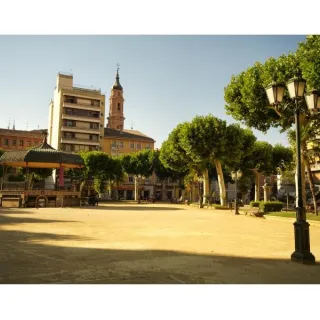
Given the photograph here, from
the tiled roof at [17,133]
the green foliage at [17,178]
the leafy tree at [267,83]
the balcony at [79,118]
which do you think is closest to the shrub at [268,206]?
the leafy tree at [267,83]

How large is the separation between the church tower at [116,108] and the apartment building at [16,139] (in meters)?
22.1

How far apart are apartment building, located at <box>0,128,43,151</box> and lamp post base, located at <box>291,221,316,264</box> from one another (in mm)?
61712

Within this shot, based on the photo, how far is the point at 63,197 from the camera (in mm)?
28281

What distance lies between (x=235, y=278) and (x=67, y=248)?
171 inches

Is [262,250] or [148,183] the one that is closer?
[262,250]

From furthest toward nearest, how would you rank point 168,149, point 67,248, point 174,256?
point 168,149 → point 67,248 → point 174,256

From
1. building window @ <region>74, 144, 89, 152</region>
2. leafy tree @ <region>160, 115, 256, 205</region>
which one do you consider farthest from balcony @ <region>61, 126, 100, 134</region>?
leafy tree @ <region>160, 115, 256, 205</region>

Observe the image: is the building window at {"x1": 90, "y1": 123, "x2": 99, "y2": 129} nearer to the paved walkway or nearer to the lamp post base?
the paved walkway

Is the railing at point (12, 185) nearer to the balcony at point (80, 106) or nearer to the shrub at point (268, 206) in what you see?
the shrub at point (268, 206)

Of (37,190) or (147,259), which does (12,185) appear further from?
(147,259)

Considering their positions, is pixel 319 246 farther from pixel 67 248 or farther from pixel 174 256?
pixel 67 248

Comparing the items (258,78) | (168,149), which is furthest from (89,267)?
Answer: (168,149)

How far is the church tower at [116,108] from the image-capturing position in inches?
3238

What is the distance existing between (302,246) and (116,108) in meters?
80.1
